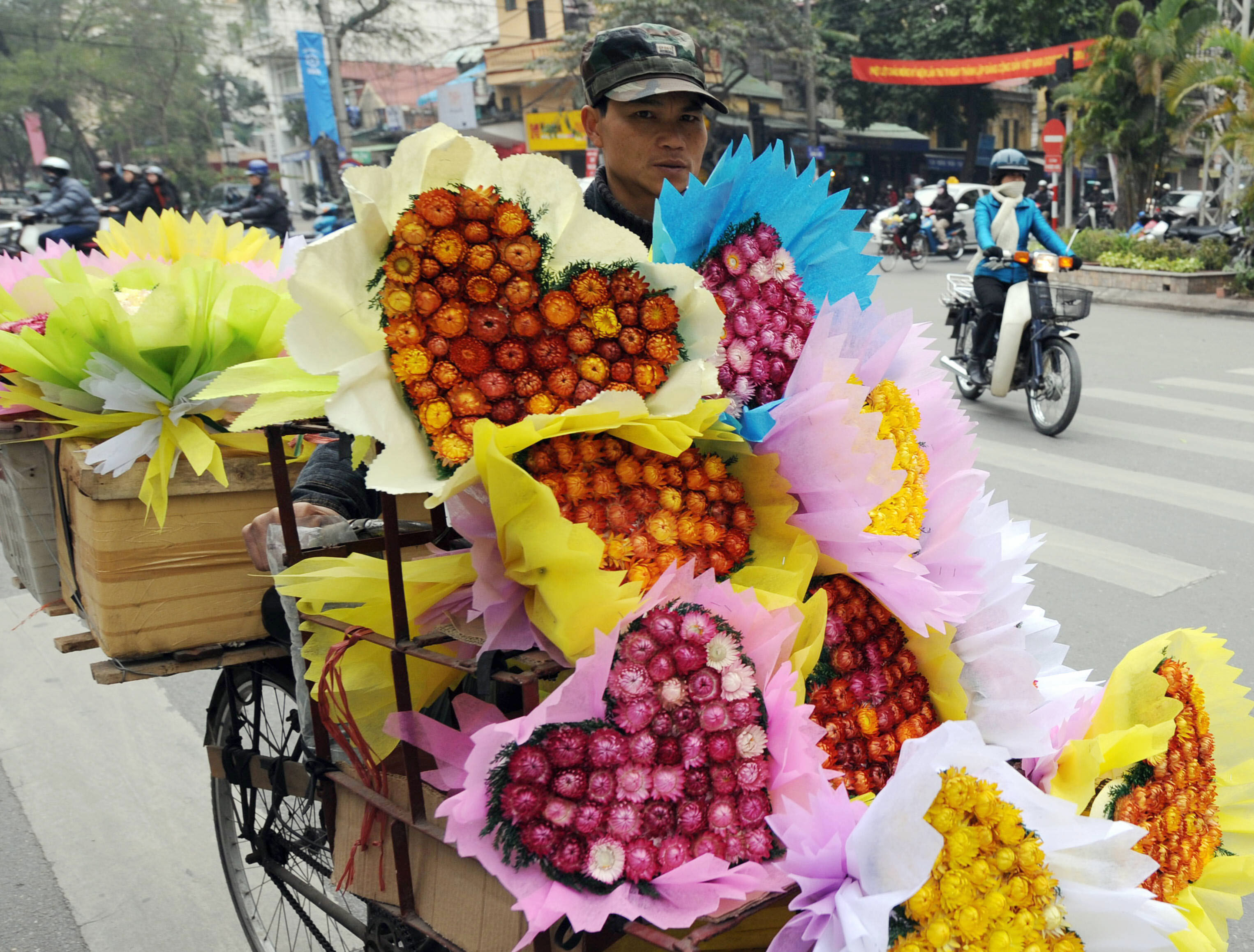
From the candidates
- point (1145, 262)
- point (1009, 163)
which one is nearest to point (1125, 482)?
point (1009, 163)

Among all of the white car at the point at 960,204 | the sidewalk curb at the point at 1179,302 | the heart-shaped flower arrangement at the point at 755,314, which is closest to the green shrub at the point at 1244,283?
the sidewalk curb at the point at 1179,302

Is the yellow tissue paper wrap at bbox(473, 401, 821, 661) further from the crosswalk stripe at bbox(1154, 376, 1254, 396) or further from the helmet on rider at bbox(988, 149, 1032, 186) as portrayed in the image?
the crosswalk stripe at bbox(1154, 376, 1254, 396)

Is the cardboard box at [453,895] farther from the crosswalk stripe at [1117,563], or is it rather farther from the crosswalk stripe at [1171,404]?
the crosswalk stripe at [1171,404]

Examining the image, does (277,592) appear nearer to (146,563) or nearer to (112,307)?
(146,563)

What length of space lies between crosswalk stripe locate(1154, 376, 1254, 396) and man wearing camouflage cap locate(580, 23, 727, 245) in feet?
22.8

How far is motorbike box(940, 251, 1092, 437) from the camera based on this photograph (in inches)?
265

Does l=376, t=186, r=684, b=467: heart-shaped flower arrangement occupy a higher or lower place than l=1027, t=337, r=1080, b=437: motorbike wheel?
higher

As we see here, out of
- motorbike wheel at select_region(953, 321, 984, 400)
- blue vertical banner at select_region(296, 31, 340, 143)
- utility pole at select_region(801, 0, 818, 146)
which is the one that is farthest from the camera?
utility pole at select_region(801, 0, 818, 146)

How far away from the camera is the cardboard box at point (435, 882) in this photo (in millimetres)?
1253

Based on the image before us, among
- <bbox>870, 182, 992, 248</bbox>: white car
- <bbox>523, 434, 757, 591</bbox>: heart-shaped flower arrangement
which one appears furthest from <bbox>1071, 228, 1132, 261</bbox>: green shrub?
<bbox>523, 434, 757, 591</bbox>: heart-shaped flower arrangement

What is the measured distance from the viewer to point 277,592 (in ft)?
5.98

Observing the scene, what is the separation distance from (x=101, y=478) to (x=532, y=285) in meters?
0.97

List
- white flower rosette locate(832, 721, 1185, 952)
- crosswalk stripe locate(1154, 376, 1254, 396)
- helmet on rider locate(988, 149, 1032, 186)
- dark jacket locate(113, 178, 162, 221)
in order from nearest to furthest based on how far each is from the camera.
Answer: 1. white flower rosette locate(832, 721, 1185, 952)
2. helmet on rider locate(988, 149, 1032, 186)
3. crosswalk stripe locate(1154, 376, 1254, 396)
4. dark jacket locate(113, 178, 162, 221)

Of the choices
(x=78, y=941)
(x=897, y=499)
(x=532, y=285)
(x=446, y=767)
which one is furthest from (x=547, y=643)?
(x=78, y=941)
